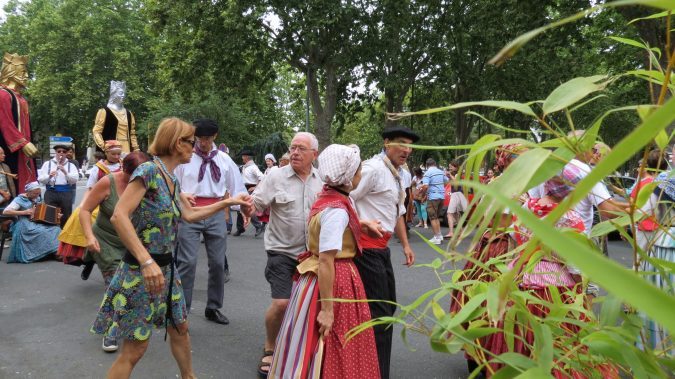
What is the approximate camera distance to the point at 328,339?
3.13 metres

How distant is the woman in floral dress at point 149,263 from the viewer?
3.02 metres

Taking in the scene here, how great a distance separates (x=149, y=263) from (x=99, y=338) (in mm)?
2366

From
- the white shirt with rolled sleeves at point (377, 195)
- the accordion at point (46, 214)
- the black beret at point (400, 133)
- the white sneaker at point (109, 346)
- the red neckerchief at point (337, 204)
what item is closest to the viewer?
the red neckerchief at point (337, 204)

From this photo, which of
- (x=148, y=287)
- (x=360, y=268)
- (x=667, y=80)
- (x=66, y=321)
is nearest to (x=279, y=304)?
(x=360, y=268)

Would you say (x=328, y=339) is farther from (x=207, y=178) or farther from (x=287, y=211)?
(x=207, y=178)

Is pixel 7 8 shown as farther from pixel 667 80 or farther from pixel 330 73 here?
pixel 667 80

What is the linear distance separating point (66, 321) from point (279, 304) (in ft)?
8.94

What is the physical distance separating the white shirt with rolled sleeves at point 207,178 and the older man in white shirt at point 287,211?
3.44ft

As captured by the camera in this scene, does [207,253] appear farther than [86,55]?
No

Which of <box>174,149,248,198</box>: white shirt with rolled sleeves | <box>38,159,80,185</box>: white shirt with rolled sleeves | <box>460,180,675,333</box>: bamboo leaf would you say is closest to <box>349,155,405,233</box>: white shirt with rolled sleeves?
<box>174,149,248,198</box>: white shirt with rolled sleeves


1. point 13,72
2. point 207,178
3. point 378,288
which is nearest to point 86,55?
point 13,72

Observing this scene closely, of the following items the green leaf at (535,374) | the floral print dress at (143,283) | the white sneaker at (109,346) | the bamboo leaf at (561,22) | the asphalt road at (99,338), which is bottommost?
the asphalt road at (99,338)

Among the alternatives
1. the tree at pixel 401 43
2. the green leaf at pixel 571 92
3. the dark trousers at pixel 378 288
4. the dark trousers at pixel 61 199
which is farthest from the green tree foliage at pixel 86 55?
the green leaf at pixel 571 92

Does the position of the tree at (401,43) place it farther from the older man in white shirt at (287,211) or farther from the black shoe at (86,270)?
the older man in white shirt at (287,211)
